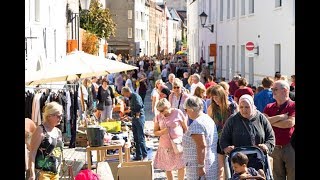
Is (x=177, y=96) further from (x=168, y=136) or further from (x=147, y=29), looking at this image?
(x=147, y=29)

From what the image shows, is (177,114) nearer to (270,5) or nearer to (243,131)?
(243,131)

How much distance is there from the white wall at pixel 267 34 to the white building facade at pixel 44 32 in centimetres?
753

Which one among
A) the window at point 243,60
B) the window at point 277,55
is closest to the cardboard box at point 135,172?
the window at point 277,55

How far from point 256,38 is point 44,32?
10124 millimetres

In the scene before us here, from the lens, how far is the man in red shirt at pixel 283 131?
834cm

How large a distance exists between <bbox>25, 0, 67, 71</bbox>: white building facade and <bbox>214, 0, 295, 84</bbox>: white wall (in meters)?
7.53

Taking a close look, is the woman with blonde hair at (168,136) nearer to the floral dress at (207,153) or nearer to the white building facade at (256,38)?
the floral dress at (207,153)

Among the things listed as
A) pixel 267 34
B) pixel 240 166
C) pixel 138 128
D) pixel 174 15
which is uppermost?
pixel 174 15

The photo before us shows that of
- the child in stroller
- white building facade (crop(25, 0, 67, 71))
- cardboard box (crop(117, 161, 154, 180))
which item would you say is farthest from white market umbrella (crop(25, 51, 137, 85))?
the child in stroller

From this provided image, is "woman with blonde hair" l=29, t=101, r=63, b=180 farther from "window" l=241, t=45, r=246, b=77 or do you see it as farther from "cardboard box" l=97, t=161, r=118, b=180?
"window" l=241, t=45, r=246, b=77

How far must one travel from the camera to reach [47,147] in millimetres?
7641

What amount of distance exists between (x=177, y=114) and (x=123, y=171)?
5.93ft

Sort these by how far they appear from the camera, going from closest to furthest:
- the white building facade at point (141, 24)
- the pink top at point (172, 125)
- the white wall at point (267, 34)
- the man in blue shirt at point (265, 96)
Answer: the pink top at point (172, 125) < the man in blue shirt at point (265, 96) < the white wall at point (267, 34) < the white building facade at point (141, 24)

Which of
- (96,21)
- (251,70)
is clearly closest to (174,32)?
(96,21)
